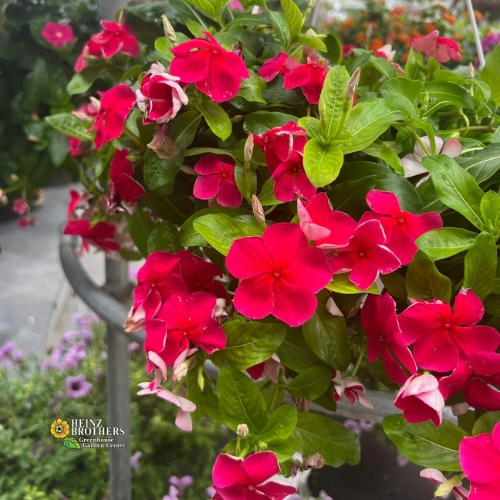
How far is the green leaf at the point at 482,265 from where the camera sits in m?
0.34

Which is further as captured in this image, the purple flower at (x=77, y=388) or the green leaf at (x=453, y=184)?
the purple flower at (x=77, y=388)

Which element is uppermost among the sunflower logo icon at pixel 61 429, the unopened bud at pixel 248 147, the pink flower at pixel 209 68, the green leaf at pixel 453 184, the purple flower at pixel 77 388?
the pink flower at pixel 209 68

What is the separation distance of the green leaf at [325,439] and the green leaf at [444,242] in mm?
168

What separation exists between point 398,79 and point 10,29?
2.98 ft

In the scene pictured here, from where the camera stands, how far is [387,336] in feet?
1.16

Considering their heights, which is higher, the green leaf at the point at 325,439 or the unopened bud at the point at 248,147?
the unopened bud at the point at 248,147

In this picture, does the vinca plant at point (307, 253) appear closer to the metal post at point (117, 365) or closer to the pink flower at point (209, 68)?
the pink flower at point (209, 68)

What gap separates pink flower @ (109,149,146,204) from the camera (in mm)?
468

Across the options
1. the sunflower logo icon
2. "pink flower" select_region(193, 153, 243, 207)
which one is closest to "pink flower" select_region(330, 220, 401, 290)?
"pink flower" select_region(193, 153, 243, 207)

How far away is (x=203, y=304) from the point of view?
374 millimetres

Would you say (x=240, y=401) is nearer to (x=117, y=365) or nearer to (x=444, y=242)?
(x=444, y=242)

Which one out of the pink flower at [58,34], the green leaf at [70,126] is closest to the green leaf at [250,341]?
the green leaf at [70,126]

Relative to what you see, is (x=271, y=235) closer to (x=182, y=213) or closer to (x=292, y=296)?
(x=292, y=296)

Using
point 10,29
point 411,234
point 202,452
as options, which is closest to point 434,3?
point 10,29
